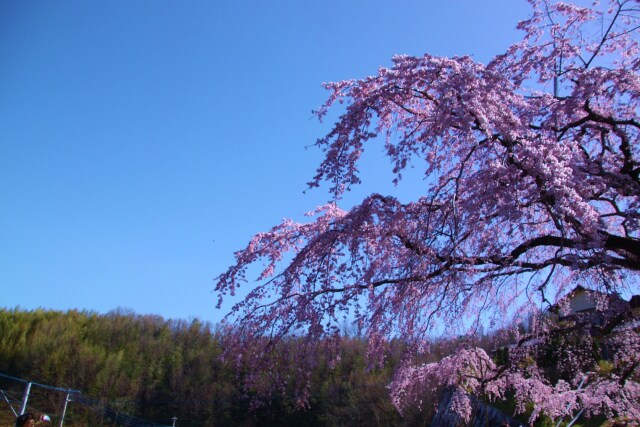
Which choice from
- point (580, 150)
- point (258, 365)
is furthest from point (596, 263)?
point (258, 365)

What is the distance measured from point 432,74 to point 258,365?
3371mm

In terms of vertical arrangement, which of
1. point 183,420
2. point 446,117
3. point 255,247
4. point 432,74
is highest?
point 432,74

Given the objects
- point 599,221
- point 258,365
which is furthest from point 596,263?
point 258,365

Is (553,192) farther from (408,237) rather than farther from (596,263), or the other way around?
(408,237)

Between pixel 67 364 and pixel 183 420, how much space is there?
715cm

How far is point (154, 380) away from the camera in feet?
87.4

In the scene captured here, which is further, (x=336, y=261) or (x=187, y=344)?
(x=187, y=344)

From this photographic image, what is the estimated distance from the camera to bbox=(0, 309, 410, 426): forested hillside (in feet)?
74.5

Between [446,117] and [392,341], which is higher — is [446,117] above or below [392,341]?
above

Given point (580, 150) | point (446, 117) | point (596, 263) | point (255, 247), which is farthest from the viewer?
point (255, 247)

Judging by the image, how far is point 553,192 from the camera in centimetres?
355

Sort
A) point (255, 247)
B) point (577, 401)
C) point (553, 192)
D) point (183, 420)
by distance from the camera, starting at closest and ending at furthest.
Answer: point (553, 192)
point (255, 247)
point (577, 401)
point (183, 420)

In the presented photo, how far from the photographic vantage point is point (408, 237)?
443 cm

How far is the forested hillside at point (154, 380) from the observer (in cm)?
2270
